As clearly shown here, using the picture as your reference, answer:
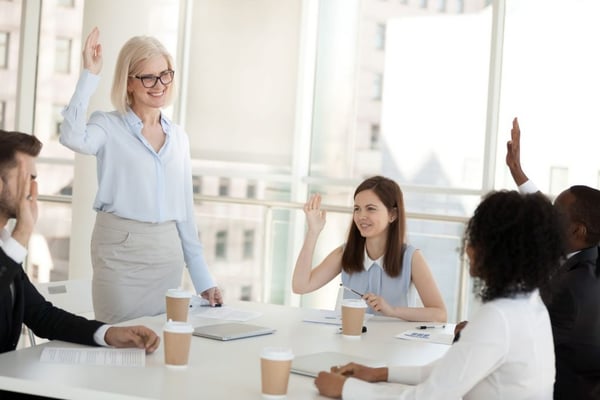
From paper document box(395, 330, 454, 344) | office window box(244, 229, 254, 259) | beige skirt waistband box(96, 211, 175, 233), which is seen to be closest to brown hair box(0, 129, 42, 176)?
beige skirt waistband box(96, 211, 175, 233)

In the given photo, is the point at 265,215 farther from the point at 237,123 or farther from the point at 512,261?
the point at 512,261

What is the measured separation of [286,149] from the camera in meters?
5.82

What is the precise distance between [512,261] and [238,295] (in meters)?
4.31

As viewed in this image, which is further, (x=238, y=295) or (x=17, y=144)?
(x=238, y=295)

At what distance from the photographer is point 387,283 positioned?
3.13m

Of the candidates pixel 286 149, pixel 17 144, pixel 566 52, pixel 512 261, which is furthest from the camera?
pixel 286 149

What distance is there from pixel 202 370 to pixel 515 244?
725mm

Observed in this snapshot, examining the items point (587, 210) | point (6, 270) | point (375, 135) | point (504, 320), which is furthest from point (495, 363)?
point (375, 135)

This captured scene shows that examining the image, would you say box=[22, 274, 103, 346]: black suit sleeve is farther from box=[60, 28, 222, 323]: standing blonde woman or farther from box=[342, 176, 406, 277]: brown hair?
box=[342, 176, 406, 277]: brown hair

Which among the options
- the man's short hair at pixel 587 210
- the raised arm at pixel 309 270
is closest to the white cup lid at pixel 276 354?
the man's short hair at pixel 587 210

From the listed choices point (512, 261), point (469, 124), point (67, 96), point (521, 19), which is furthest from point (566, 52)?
point (512, 261)

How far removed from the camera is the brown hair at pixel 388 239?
10.3 feet

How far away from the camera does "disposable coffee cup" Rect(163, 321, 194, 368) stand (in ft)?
6.41

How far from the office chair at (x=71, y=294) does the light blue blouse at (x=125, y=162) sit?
29 centimetres
